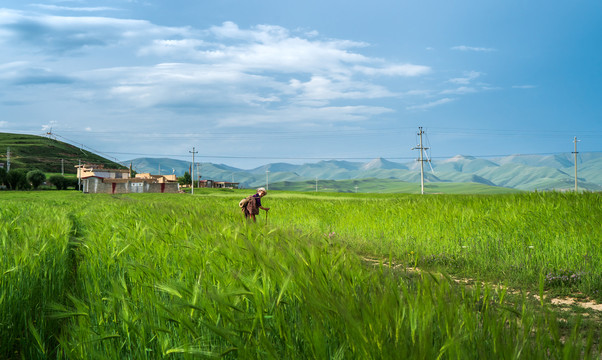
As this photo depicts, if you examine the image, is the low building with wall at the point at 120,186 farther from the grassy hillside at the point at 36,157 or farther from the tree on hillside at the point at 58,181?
the grassy hillside at the point at 36,157

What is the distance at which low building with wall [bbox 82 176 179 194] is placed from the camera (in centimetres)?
8350

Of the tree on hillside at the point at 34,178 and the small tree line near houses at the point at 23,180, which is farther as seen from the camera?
the tree on hillside at the point at 34,178

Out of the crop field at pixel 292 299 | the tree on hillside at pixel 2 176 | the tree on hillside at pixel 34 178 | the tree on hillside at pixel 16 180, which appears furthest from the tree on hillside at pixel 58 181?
the crop field at pixel 292 299

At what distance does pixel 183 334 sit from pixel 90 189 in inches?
3648

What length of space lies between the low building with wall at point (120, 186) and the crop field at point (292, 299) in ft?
279

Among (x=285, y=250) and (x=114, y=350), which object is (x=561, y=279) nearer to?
(x=285, y=250)

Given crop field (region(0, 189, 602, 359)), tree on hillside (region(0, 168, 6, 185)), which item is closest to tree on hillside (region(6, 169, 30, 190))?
tree on hillside (region(0, 168, 6, 185))

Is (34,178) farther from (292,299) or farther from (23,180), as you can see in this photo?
(292,299)

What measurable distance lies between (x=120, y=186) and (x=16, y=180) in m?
20.3

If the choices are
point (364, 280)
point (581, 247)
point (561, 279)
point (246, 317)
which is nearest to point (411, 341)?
point (246, 317)

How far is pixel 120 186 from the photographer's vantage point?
8831 centimetres

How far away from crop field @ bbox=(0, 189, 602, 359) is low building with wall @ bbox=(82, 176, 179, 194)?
85.0 meters

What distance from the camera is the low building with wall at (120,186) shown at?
83.5 meters

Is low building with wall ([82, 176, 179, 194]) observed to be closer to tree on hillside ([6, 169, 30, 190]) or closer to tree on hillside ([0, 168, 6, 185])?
tree on hillside ([6, 169, 30, 190])
